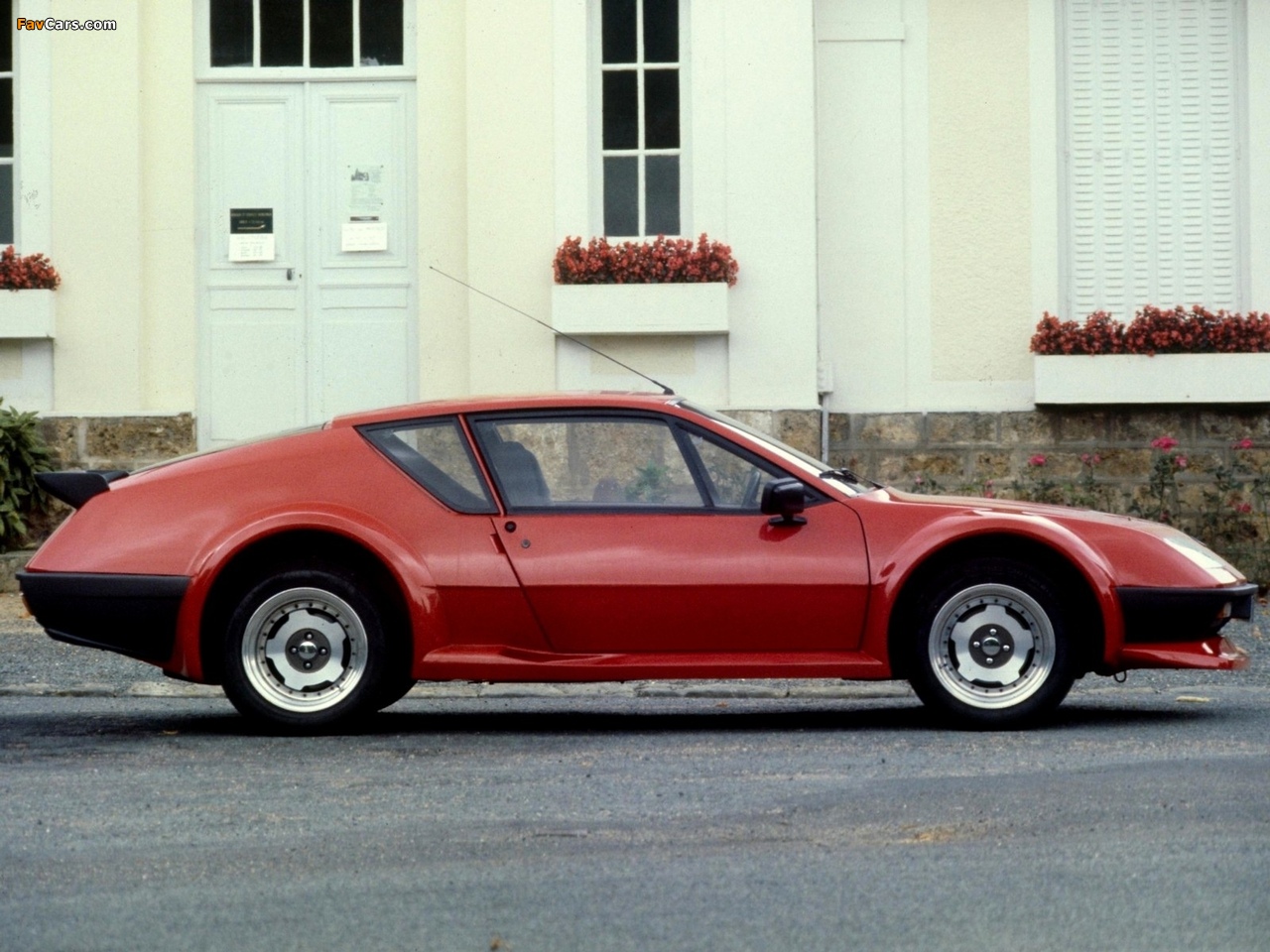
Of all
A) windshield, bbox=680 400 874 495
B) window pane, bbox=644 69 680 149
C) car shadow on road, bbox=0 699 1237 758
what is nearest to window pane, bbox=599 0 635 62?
window pane, bbox=644 69 680 149

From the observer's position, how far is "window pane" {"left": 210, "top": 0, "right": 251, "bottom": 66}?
47.5 feet

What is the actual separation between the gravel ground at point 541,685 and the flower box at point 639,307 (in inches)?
166

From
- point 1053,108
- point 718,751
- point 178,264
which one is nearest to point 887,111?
point 1053,108

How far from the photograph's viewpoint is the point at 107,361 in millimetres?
14203

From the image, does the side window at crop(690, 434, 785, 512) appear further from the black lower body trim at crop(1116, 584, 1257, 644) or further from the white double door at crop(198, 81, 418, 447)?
the white double door at crop(198, 81, 418, 447)

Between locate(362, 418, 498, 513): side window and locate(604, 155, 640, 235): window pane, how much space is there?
6.40 m

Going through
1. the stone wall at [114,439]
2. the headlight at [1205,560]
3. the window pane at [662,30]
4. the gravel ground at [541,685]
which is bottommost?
the gravel ground at [541,685]

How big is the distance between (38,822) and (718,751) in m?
2.30

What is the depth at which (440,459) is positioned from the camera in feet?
25.8

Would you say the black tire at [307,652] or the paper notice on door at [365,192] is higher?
the paper notice on door at [365,192]

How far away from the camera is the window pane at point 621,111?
1418 cm

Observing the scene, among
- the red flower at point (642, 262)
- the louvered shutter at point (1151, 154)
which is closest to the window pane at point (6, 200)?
the red flower at point (642, 262)

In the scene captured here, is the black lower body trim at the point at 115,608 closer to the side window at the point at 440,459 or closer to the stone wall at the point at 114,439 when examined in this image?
the side window at the point at 440,459

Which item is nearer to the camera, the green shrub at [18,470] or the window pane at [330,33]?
the green shrub at [18,470]
